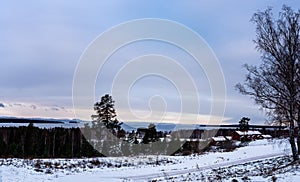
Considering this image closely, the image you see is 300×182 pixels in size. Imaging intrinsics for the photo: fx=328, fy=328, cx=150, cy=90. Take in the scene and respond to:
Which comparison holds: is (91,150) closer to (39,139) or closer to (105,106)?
(105,106)

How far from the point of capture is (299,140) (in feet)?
67.7

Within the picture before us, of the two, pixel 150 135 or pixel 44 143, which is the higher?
pixel 150 135

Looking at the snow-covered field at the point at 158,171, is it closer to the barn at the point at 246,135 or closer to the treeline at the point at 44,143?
the treeline at the point at 44,143

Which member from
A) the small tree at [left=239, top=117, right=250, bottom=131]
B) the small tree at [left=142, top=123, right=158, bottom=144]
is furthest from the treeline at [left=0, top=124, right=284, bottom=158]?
the small tree at [left=239, top=117, right=250, bottom=131]

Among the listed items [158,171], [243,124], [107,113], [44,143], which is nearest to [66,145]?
[44,143]

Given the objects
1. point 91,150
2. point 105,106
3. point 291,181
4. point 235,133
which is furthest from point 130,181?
point 235,133

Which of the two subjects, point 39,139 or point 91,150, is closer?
point 91,150

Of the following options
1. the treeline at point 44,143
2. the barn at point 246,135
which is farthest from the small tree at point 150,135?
the barn at point 246,135

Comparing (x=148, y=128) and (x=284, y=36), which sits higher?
(x=284, y=36)

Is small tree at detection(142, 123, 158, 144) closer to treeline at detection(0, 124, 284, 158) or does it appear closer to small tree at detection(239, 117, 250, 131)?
treeline at detection(0, 124, 284, 158)

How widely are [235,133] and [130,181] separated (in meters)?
76.3

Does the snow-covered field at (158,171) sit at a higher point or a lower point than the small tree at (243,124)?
lower

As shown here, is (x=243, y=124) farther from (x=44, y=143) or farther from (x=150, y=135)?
(x=44, y=143)

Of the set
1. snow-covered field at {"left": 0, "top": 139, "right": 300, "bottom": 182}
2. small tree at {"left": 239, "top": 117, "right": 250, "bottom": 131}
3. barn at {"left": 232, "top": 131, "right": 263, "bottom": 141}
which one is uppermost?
small tree at {"left": 239, "top": 117, "right": 250, "bottom": 131}
